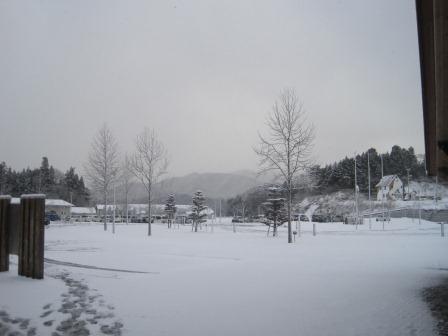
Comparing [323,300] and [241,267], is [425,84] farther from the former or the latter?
[241,267]

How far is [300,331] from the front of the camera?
526cm

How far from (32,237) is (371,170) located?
95.6 m

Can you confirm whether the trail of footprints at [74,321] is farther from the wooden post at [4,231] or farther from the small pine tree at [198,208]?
the small pine tree at [198,208]

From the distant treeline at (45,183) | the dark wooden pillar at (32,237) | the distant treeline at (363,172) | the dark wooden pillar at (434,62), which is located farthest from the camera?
the distant treeline at (363,172)

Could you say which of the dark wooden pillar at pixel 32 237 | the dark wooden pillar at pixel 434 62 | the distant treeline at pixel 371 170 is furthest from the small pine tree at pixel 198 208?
the distant treeline at pixel 371 170

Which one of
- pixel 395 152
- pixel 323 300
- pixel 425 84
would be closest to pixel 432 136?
pixel 425 84

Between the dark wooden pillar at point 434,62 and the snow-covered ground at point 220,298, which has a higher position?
the dark wooden pillar at point 434,62

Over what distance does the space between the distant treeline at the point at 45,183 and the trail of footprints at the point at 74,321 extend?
7265cm

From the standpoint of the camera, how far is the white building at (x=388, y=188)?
80125 millimetres

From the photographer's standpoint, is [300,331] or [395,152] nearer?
[300,331]

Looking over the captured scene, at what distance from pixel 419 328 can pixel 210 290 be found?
394 cm

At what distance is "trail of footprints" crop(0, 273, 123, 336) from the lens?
16.9 feet

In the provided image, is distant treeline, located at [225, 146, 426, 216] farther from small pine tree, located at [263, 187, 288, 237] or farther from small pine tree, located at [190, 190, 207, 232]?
small pine tree, located at [263, 187, 288, 237]

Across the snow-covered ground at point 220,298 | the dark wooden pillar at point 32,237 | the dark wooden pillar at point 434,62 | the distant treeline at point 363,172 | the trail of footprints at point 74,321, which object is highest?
the distant treeline at point 363,172
